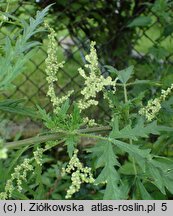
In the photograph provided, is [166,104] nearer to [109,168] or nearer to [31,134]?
[109,168]

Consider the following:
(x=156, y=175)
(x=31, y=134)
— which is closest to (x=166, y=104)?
(x=156, y=175)

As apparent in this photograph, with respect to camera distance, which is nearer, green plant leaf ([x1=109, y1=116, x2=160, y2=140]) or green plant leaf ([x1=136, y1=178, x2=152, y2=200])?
green plant leaf ([x1=109, y1=116, x2=160, y2=140])

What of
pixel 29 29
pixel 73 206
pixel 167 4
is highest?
pixel 167 4

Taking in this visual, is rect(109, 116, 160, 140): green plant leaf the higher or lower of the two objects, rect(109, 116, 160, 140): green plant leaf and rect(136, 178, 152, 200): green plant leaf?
the higher

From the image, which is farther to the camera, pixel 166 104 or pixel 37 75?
pixel 37 75

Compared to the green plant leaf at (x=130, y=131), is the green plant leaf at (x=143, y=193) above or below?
below

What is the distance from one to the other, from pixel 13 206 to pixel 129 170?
33.7 inches

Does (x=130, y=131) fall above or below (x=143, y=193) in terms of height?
above

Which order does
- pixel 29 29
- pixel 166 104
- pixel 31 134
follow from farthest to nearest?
pixel 31 134 < pixel 166 104 < pixel 29 29

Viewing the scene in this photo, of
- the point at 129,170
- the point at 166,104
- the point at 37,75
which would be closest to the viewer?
the point at 166,104

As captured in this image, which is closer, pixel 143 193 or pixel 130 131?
pixel 130 131

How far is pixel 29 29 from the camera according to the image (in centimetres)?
135

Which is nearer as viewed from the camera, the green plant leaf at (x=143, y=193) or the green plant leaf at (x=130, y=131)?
the green plant leaf at (x=130, y=131)

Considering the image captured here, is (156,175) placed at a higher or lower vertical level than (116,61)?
lower
